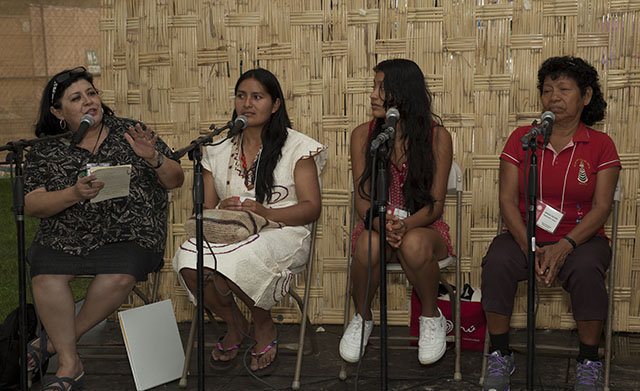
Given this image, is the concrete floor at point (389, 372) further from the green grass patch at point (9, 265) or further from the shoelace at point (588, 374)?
the green grass patch at point (9, 265)

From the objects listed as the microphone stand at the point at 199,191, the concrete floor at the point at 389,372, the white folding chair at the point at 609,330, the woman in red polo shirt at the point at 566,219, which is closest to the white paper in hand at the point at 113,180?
the microphone stand at the point at 199,191

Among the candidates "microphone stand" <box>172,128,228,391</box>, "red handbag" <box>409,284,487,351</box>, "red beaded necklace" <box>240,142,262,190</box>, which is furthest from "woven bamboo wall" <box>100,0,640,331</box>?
"microphone stand" <box>172,128,228,391</box>

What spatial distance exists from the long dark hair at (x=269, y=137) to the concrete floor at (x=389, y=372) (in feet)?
2.95

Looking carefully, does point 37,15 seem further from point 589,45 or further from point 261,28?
point 589,45

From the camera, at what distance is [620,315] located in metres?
4.08

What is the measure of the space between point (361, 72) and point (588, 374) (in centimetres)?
209

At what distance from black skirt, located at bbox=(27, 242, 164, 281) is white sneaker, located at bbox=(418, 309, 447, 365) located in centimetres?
146

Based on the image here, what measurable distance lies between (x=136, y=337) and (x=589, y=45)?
2.92 m

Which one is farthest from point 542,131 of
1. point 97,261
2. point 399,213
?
point 97,261

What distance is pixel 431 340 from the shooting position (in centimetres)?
339

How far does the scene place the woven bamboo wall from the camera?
12.9 ft

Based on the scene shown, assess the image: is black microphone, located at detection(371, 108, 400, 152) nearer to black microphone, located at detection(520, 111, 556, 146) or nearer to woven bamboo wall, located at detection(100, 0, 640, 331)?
black microphone, located at detection(520, 111, 556, 146)

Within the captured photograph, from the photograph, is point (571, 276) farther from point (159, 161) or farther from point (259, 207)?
point (159, 161)

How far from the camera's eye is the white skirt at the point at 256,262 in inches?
133
